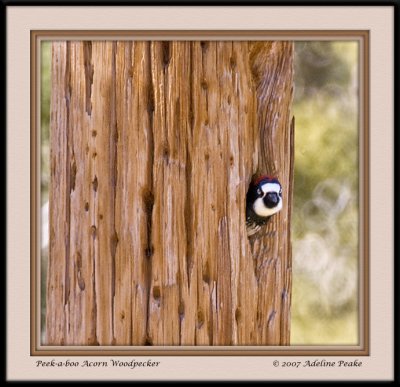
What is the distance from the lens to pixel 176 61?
1883 mm

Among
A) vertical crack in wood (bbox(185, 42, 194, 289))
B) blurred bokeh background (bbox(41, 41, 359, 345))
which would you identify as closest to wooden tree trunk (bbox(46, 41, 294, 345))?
vertical crack in wood (bbox(185, 42, 194, 289))

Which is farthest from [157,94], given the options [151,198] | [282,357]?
[282,357]

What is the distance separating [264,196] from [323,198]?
2865 millimetres

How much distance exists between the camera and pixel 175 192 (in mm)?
1865

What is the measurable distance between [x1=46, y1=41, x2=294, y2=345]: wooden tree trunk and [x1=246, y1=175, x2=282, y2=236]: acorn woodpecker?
0.03 metres

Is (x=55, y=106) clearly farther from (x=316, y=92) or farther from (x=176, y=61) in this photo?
(x=316, y=92)

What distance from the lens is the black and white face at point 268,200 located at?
1.83 m

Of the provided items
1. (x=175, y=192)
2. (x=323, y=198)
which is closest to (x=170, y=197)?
(x=175, y=192)

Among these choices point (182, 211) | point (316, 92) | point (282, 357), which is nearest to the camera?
point (182, 211)

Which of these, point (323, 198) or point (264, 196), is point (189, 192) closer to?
point (264, 196)

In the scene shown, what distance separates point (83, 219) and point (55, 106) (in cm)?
Result: 38

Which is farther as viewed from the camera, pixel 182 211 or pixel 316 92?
pixel 316 92

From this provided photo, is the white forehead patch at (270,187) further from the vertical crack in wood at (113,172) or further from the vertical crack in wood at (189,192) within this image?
the vertical crack in wood at (113,172)

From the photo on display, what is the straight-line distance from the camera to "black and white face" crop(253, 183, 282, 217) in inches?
72.2
